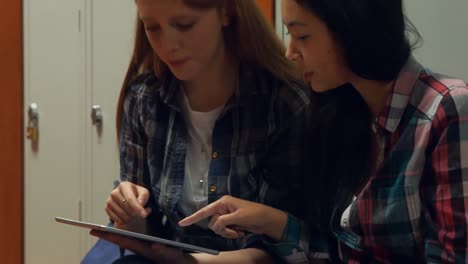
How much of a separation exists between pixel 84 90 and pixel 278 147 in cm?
101

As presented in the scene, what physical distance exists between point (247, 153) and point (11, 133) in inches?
43.4

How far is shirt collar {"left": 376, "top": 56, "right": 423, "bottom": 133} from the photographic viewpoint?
39.4 inches

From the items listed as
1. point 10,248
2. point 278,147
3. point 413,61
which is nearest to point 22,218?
point 10,248

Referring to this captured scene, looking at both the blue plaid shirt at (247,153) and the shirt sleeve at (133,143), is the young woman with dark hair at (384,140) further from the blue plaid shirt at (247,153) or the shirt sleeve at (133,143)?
the shirt sleeve at (133,143)

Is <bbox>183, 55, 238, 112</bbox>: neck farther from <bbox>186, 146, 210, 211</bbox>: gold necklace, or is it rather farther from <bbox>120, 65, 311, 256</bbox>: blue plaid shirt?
<bbox>186, 146, 210, 211</bbox>: gold necklace

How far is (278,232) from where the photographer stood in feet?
3.86

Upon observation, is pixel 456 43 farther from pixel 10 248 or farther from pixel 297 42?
pixel 10 248

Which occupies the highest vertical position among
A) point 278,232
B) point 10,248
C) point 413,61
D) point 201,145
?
point 413,61

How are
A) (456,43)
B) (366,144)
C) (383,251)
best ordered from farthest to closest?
(456,43) < (366,144) < (383,251)

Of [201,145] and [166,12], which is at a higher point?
[166,12]

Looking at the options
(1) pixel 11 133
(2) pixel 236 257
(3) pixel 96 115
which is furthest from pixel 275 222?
(1) pixel 11 133

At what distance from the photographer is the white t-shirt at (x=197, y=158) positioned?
1.29 meters

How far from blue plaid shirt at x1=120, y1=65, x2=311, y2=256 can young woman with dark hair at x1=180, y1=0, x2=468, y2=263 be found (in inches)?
4.1

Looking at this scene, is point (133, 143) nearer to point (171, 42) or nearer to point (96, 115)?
point (171, 42)
